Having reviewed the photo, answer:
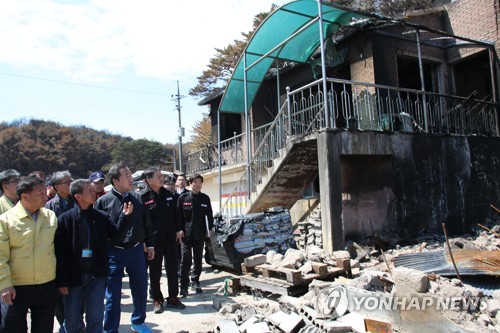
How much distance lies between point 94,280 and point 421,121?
7.62m

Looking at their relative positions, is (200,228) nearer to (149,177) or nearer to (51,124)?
(149,177)

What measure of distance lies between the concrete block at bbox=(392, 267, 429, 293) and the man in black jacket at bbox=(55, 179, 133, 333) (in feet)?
9.77

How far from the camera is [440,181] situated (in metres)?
8.27

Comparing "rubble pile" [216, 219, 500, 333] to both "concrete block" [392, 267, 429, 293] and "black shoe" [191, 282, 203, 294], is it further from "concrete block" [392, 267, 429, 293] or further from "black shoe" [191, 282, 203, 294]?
"black shoe" [191, 282, 203, 294]

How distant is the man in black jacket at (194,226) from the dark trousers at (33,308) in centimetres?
266

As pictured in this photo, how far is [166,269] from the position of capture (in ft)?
16.9

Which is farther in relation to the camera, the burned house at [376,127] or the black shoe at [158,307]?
the burned house at [376,127]

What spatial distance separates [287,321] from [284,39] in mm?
7410

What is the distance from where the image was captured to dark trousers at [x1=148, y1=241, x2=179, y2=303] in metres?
4.98

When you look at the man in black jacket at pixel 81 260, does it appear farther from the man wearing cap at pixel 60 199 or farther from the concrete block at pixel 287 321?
the concrete block at pixel 287 321

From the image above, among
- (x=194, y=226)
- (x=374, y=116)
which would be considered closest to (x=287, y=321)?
(x=194, y=226)

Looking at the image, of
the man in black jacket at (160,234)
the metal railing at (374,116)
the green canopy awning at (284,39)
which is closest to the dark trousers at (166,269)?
A: the man in black jacket at (160,234)

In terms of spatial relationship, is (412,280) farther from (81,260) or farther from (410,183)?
(410,183)

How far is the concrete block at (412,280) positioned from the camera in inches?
156
